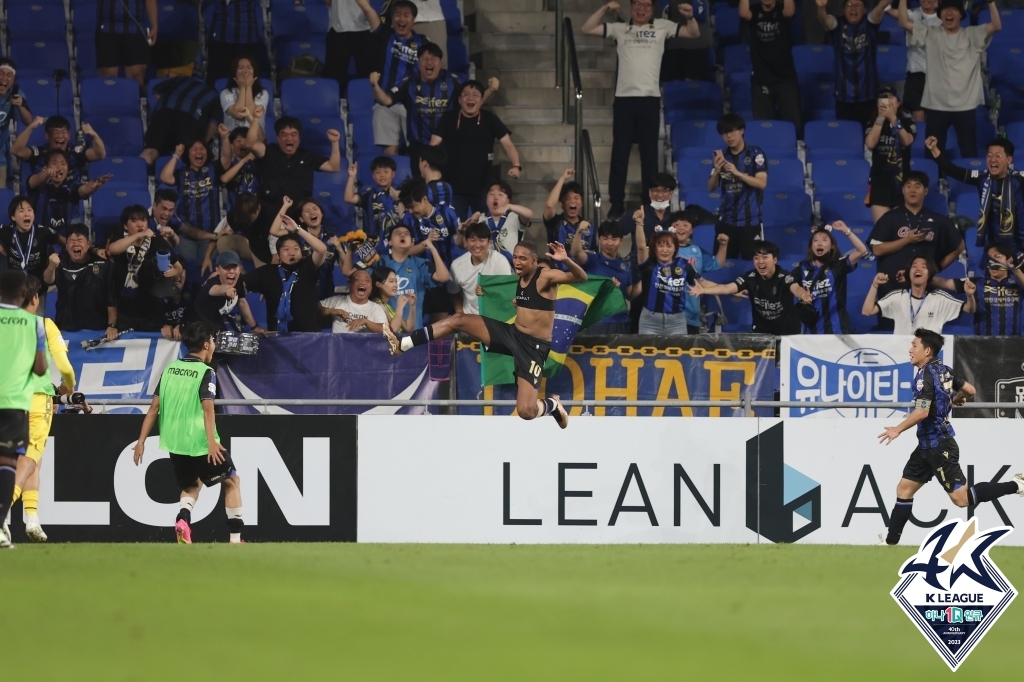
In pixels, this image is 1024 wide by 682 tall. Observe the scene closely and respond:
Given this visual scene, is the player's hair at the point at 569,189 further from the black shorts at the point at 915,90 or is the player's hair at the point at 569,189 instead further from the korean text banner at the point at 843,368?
the black shorts at the point at 915,90

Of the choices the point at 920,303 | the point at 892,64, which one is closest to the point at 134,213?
the point at 920,303

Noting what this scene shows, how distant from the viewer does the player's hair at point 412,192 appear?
1459cm

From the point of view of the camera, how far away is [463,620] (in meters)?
7.31

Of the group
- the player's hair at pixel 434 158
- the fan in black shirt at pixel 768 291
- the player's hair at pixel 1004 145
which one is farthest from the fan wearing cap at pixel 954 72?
the player's hair at pixel 434 158

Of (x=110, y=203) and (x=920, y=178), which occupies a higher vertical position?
(x=920, y=178)

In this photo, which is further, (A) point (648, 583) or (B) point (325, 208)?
(B) point (325, 208)

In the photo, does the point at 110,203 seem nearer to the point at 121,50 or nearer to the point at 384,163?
the point at 121,50

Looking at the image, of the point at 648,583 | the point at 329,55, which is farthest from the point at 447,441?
the point at 329,55

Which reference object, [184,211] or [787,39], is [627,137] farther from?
[184,211]

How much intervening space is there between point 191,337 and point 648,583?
5.17m

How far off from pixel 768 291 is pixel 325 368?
4498mm

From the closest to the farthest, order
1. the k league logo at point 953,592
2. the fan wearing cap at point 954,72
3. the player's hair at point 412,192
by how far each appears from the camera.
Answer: the k league logo at point 953,592
the player's hair at point 412,192
the fan wearing cap at point 954,72

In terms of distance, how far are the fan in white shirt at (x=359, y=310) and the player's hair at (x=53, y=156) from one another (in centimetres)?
370

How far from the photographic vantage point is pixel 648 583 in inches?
325
